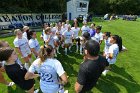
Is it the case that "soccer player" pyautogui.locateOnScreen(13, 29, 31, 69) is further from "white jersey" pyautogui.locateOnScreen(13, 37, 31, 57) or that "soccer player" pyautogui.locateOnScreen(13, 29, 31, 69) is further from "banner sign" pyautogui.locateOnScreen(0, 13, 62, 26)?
"banner sign" pyautogui.locateOnScreen(0, 13, 62, 26)

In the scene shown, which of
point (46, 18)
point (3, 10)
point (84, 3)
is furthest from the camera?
A: point (84, 3)

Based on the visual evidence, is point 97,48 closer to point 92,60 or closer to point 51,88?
point 92,60

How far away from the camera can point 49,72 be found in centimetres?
602

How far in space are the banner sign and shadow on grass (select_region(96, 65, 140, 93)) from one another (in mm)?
21105

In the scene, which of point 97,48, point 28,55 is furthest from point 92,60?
point 28,55

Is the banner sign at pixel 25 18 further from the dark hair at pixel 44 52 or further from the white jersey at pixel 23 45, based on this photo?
the dark hair at pixel 44 52

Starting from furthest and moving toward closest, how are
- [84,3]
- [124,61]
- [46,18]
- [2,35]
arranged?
[84,3]
[46,18]
[2,35]
[124,61]

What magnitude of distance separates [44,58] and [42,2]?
2041 inches

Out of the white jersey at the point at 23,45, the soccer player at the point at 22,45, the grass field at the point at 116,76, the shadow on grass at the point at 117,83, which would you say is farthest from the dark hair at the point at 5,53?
the shadow on grass at the point at 117,83

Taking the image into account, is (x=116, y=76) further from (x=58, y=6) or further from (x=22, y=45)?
(x=58, y=6)

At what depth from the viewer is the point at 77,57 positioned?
15000mm

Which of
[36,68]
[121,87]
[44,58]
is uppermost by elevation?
[44,58]

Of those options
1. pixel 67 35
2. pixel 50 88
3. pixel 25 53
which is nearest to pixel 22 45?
pixel 25 53

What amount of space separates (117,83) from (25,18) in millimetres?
24533
